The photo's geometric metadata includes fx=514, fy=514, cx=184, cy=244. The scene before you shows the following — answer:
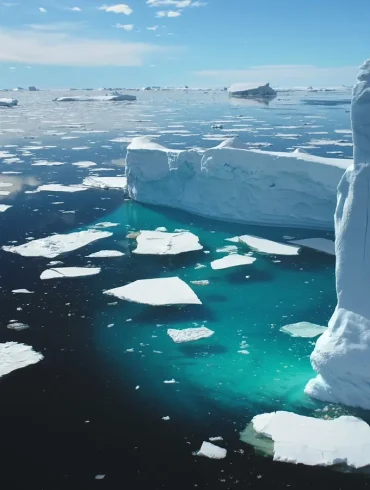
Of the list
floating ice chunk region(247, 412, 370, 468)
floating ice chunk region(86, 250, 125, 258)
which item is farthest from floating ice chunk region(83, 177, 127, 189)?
floating ice chunk region(247, 412, 370, 468)

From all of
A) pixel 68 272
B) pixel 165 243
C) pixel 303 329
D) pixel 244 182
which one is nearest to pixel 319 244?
pixel 244 182

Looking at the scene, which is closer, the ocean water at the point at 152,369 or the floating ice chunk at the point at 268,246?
the ocean water at the point at 152,369

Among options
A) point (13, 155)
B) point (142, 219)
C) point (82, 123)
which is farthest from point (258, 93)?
point (142, 219)

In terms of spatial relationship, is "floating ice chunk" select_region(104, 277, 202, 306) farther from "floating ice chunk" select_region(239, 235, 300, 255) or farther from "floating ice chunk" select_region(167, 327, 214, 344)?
"floating ice chunk" select_region(239, 235, 300, 255)

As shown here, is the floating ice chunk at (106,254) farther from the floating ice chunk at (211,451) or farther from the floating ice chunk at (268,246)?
the floating ice chunk at (211,451)

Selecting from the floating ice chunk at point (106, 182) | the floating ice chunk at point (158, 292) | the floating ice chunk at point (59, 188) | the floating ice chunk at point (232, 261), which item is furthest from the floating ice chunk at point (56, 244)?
the floating ice chunk at point (106, 182)
